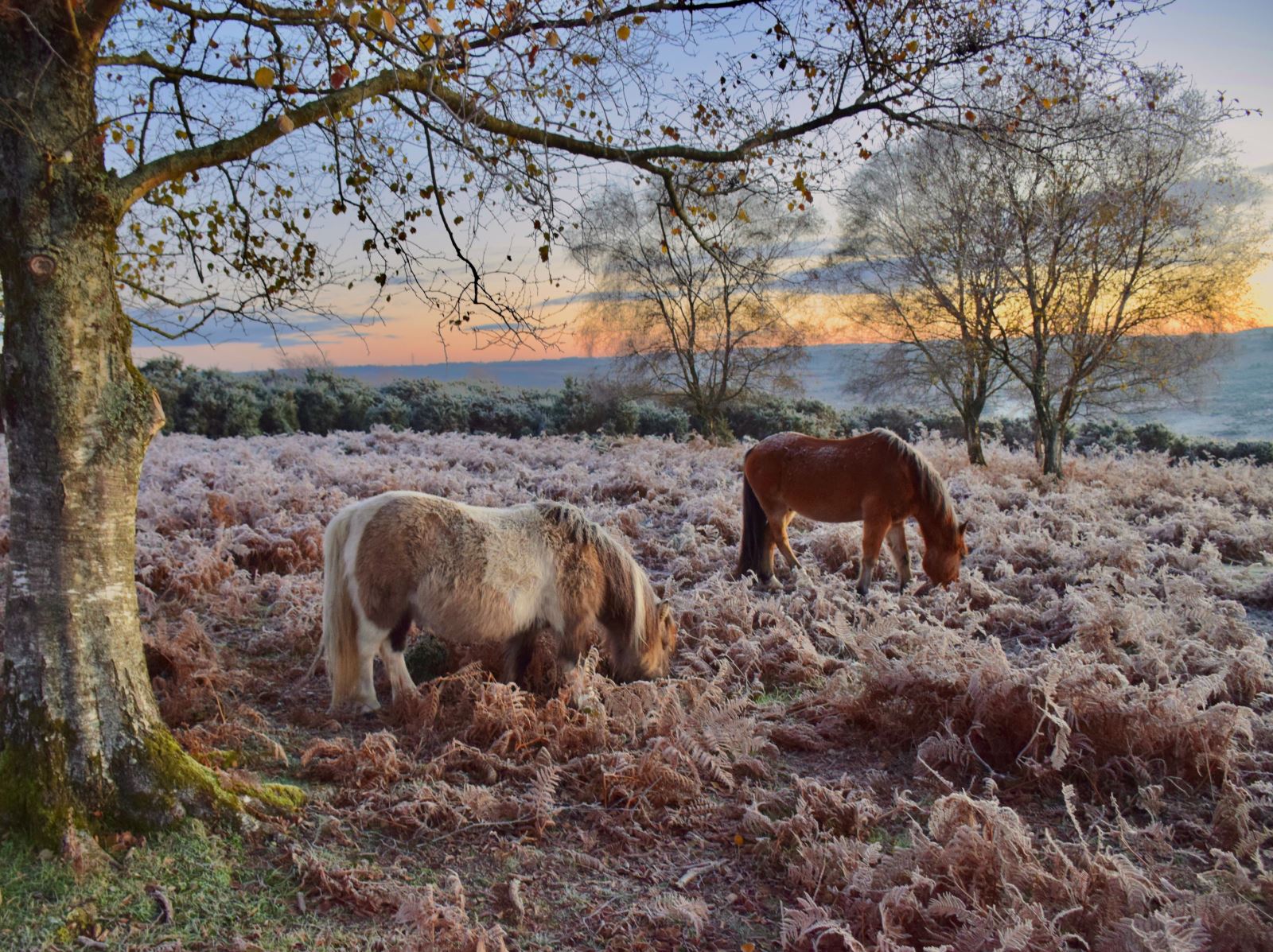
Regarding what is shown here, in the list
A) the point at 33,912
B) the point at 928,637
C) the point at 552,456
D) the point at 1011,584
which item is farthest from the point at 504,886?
the point at 552,456

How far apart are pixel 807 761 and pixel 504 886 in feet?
7.32

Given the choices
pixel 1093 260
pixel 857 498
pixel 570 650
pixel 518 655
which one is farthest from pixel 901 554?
pixel 1093 260

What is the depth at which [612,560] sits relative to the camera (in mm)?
5898

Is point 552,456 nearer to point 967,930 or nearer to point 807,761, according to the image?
point 807,761

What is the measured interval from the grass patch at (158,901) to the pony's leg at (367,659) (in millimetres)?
1802

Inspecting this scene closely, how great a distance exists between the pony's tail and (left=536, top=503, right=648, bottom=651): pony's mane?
4.83ft

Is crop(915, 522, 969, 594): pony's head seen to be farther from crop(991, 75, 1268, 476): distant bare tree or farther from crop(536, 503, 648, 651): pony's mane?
crop(991, 75, 1268, 476): distant bare tree

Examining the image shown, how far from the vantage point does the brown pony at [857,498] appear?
8.08 metres

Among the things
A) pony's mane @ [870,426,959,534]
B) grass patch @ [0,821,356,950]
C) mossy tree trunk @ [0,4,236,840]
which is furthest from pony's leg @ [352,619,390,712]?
pony's mane @ [870,426,959,534]

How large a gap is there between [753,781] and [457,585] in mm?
2336

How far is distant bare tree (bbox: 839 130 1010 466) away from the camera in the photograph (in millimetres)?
15891

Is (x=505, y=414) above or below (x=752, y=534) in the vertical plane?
above

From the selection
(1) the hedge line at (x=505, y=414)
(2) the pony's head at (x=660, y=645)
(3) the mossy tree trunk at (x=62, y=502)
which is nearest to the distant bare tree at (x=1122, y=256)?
(1) the hedge line at (x=505, y=414)

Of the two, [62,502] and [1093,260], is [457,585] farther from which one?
[1093,260]
